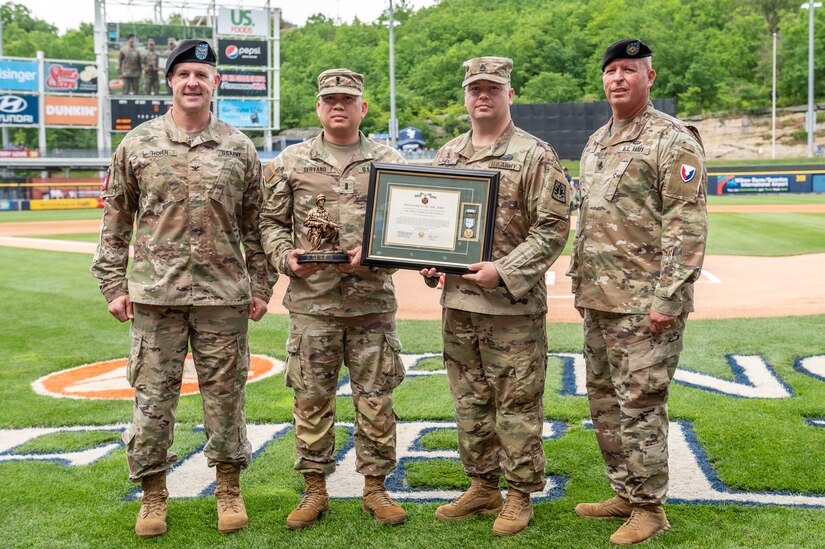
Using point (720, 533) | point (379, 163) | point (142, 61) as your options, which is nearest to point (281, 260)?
point (379, 163)

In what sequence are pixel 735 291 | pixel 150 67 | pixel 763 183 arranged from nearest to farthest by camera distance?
pixel 735 291 < pixel 763 183 < pixel 150 67

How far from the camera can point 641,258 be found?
4.22 m

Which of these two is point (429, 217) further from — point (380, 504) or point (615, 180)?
point (380, 504)

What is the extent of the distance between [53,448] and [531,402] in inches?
133

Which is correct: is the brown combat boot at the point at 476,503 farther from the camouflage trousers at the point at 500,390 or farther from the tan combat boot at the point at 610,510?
the tan combat boot at the point at 610,510

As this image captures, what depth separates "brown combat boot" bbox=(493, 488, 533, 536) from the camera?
166 inches

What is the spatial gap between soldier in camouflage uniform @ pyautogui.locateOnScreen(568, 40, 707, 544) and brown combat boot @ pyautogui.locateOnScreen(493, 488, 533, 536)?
1.46 feet

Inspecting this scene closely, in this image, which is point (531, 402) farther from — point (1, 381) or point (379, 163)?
point (1, 381)

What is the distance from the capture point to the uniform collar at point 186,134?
4.48m

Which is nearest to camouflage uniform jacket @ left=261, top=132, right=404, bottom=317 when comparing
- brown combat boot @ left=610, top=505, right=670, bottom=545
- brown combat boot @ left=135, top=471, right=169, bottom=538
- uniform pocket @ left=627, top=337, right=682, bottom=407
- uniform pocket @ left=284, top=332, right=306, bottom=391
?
uniform pocket @ left=284, top=332, right=306, bottom=391

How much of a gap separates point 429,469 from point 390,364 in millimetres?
973

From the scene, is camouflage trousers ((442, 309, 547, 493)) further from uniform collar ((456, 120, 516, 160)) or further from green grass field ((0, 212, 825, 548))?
uniform collar ((456, 120, 516, 160))

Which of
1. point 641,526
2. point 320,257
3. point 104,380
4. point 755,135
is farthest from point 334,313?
point 755,135

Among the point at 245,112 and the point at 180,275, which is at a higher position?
the point at 245,112
